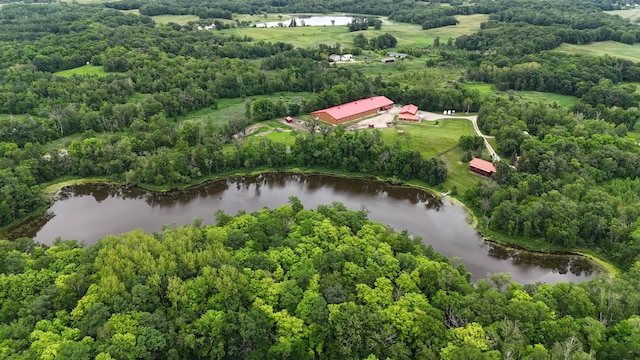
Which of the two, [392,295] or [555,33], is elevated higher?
[555,33]

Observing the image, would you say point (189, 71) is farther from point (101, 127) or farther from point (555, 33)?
point (555, 33)

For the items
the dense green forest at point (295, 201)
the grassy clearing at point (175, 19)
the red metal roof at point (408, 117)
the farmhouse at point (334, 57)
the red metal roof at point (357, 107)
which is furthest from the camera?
the grassy clearing at point (175, 19)

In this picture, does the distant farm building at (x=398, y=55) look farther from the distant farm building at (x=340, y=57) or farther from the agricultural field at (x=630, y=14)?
the agricultural field at (x=630, y=14)

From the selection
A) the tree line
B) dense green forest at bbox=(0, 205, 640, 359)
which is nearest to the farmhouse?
the tree line

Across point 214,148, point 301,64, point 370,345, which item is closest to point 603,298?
point 370,345

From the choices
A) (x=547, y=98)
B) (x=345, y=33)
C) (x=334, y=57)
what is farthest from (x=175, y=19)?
(x=547, y=98)

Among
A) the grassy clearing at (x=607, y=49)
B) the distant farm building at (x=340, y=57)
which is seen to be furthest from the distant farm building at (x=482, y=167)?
the grassy clearing at (x=607, y=49)

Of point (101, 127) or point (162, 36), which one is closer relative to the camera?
point (101, 127)
